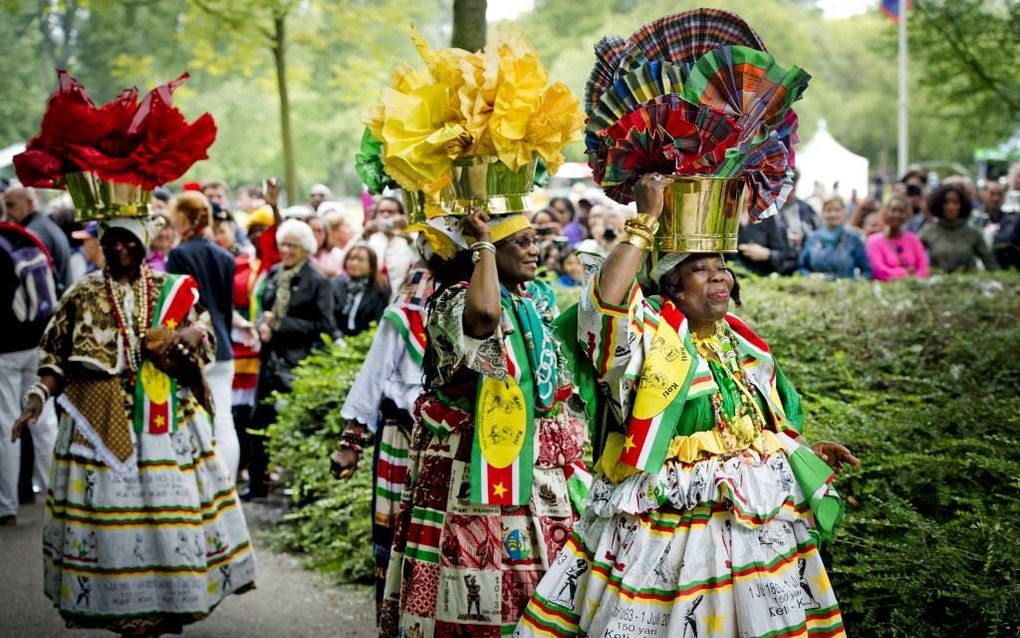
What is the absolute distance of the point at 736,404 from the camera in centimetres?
423

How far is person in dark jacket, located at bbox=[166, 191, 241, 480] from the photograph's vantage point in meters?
8.34

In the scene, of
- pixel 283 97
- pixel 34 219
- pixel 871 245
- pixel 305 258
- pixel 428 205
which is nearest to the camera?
pixel 428 205

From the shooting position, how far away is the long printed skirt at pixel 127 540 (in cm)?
619

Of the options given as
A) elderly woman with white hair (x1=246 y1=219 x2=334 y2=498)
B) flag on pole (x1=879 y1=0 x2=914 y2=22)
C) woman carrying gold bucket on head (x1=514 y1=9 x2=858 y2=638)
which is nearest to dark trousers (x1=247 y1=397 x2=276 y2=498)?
elderly woman with white hair (x1=246 y1=219 x2=334 y2=498)

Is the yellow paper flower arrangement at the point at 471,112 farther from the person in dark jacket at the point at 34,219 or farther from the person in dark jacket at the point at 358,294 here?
the person in dark jacket at the point at 34,219

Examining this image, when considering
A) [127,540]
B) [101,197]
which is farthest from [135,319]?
[127,540]

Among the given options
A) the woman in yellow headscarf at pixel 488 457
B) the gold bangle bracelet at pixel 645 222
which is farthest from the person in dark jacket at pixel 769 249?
the gold bangle bracelet at pixel 645 222

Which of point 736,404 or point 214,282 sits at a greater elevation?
point 214,282

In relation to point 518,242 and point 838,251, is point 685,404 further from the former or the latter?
point 838,251

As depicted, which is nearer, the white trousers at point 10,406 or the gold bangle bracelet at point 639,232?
the gold bangle bracelet at point 639,232

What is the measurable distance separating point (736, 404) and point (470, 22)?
5.00 metres

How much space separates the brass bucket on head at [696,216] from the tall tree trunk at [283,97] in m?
12.6

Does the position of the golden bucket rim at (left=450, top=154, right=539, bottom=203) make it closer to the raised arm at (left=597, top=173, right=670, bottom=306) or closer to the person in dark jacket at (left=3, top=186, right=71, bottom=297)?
the raised arm at (left=597, top=173, right=670, bottom=306)

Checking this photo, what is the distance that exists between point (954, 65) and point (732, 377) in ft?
55.2
